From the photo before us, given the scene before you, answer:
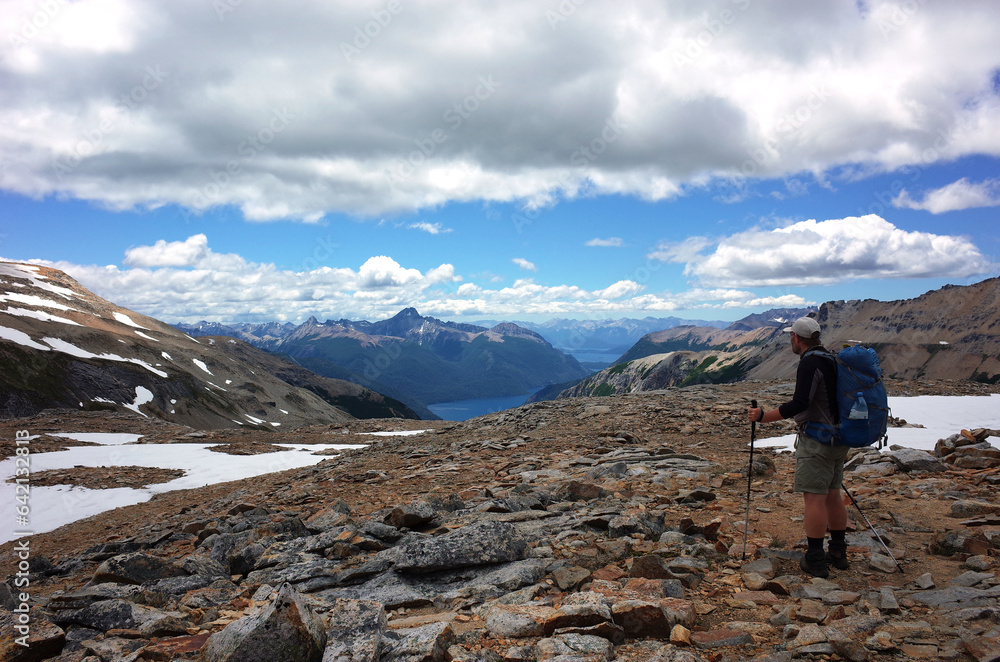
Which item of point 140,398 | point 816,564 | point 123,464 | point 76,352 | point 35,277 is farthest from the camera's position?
point 35,277

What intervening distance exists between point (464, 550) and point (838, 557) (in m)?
5.82

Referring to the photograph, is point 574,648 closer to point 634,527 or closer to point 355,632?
point 355,632

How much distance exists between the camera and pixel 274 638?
519cm

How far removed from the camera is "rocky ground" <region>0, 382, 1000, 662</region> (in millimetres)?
5293

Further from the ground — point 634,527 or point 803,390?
point 803,390

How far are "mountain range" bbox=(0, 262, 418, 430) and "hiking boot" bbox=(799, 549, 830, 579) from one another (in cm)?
7727

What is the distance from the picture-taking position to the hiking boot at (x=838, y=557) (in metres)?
7.54

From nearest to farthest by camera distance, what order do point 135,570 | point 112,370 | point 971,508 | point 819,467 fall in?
point 819,467 < point 135,570 < point 971,508 < point 112,370

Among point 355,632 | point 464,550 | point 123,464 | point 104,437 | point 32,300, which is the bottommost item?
point 104,437

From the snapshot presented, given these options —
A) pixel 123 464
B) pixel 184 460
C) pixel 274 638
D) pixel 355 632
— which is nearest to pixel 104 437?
pixel 123 464

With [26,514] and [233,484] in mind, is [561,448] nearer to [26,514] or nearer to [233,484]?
[233,484]

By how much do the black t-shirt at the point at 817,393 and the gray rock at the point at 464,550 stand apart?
4.95 m

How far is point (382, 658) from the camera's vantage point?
16.5 feet

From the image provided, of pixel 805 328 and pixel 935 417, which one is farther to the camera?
pixel 935 417
